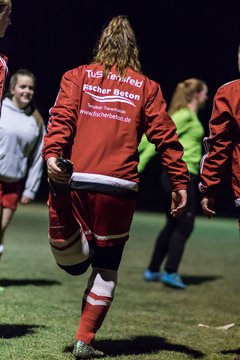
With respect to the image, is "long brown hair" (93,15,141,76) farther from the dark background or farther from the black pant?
the dark background

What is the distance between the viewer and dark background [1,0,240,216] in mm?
19406

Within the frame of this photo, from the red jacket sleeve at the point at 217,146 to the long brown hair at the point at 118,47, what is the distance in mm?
505

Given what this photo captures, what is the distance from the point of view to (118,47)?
4.38m

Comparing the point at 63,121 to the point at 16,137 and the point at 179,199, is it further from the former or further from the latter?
the point at 16,137

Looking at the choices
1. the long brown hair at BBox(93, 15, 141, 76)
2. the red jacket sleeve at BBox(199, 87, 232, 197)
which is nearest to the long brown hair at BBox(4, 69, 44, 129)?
the long brown hair at BBox(93, 15, 141, 76)

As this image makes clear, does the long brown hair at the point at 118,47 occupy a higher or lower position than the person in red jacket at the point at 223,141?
higher

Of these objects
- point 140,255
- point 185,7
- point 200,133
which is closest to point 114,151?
point 200,133

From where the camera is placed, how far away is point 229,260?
10.9 m

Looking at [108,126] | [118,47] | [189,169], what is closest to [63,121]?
[108,126]

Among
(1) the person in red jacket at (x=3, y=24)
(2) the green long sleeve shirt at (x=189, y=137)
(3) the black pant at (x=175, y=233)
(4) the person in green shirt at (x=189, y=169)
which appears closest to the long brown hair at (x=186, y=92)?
(4) the person in green shirt at (x=189, y=169)

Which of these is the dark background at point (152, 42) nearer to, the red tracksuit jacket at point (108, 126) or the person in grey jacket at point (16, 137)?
the person in grey jacket at point (16, 137)

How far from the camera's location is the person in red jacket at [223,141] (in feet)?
14.4

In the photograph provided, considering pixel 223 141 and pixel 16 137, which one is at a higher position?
pixel 223 141

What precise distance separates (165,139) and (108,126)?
329mm
